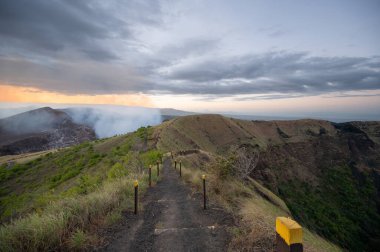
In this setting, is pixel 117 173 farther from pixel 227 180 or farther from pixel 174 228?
pixel 174 228

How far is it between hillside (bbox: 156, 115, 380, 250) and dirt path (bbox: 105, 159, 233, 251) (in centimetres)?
2367

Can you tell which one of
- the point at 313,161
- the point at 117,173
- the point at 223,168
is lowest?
the point at 313,161

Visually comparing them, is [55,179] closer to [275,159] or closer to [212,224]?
[212,224]

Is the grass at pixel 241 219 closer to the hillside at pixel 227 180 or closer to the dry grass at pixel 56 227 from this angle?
the hillside at pixel 227 180

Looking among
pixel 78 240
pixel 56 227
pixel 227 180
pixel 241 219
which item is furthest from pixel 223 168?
pixel 56 227

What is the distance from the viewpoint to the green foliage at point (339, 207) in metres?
36.8

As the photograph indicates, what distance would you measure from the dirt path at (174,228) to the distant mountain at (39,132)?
9155 centimetres

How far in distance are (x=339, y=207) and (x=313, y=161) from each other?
1549cm

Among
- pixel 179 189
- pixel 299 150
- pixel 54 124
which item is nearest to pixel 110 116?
pixel 54 124

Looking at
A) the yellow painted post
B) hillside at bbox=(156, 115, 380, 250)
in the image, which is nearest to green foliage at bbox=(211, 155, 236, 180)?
the yellow painted post

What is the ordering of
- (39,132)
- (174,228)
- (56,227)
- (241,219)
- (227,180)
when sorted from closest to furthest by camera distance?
(56,227) < (174,228) < (241,219) < (227,180) < (39,132)

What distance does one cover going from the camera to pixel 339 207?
45656 mm

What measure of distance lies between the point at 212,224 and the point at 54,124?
395 ft

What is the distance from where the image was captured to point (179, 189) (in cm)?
1277
